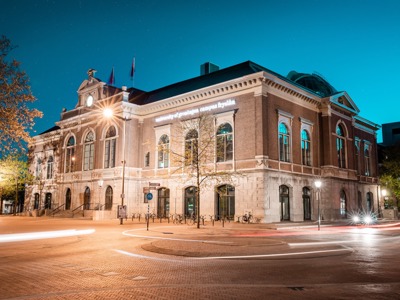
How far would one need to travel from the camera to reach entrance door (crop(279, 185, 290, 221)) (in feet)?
108

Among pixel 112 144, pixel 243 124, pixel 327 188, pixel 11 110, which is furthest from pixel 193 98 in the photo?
pixel 11 110

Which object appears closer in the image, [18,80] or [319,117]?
[18,80]

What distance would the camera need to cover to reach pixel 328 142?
38.4 m

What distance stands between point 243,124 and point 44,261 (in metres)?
23.2

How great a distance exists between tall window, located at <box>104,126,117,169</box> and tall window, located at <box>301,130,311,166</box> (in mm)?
20476

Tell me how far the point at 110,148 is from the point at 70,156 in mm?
9241

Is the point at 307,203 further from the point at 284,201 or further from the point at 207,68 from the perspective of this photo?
the point at 207,68

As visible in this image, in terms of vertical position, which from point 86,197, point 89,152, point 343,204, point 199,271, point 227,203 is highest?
point 89,152


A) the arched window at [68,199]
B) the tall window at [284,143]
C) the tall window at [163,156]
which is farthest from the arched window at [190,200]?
the arched window at [68,199]

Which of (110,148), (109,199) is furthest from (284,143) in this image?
(109,199)

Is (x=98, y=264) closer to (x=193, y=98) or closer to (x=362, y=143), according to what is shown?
(x=193, y=98)

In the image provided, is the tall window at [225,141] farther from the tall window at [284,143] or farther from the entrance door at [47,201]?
the entrance door at [47,201]

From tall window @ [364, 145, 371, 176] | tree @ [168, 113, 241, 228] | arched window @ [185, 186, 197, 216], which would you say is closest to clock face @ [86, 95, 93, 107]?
tree @ [168, 113, 241, 228]

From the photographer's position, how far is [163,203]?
129 ft
